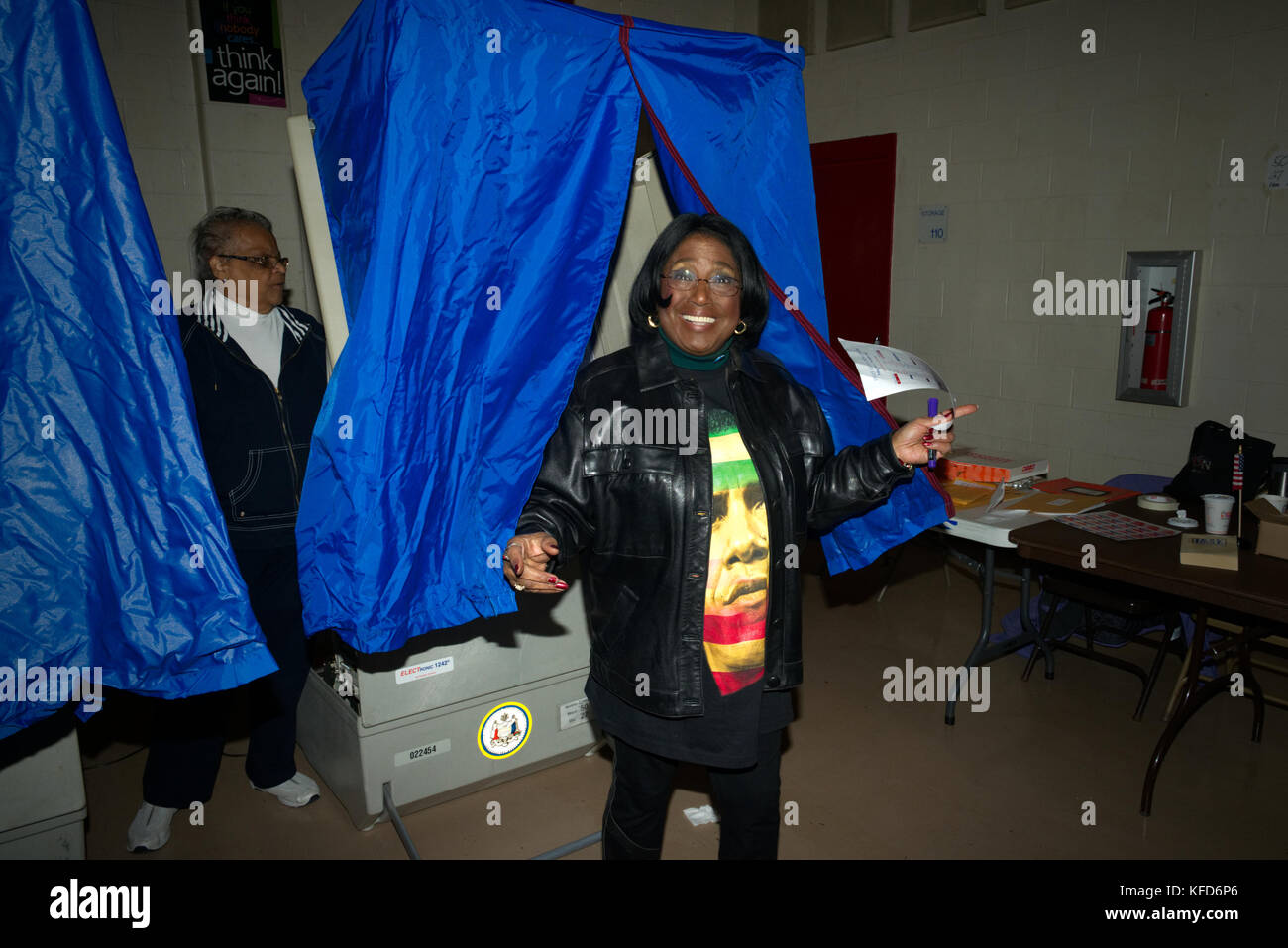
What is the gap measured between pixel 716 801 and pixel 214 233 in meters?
1.71

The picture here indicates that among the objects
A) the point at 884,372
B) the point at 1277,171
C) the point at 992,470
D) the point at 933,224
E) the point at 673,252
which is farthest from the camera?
the point at 933,224

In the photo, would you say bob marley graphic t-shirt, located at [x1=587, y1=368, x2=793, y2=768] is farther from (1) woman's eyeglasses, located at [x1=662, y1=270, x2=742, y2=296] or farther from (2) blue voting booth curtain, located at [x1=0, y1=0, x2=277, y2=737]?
(2) blue voting booth curtain, located at [x1=0, y1=0, x2=277, y2=737]

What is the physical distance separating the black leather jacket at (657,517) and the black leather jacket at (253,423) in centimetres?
87

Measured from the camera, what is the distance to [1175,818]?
7.76ft

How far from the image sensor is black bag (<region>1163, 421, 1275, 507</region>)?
9.77 feet

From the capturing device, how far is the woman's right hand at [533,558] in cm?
152

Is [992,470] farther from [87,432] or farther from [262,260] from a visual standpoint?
[87,432]

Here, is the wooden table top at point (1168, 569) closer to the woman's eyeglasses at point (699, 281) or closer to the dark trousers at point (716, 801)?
the dark trousers at point (716, 801)

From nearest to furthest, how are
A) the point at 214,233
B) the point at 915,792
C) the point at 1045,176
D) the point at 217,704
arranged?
1. the point at 214,233
2. the point at 217,704
3. the point at 915,792
4. the point at 1045,176

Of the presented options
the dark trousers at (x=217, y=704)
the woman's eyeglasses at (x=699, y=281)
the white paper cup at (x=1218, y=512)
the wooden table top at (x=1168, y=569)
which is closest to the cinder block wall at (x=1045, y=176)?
the white paper cup at (x=1218, y=512)

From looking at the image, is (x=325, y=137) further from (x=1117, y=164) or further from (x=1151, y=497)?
(x=1117, y=164)

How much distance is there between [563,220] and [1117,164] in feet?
10.0

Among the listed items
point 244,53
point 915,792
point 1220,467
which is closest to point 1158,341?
point 1220,467

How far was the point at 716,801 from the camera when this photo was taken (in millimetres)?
1687
